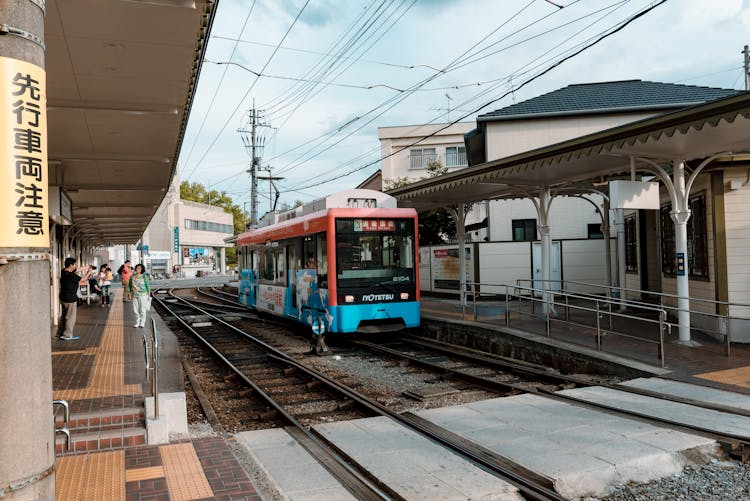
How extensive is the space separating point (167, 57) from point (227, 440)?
4.20 meters

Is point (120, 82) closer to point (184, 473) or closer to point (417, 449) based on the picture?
point (184, 473)

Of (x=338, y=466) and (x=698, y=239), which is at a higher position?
(x=698, y=239)

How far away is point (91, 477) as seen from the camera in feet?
15.9

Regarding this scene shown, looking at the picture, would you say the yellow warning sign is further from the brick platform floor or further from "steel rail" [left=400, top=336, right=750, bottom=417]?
"steel rail" [left=400, top=336, right=750, bottom=417]

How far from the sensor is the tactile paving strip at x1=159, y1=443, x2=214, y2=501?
14.7 feet

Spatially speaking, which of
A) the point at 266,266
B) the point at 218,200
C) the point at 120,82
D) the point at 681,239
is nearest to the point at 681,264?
the point at 681,239

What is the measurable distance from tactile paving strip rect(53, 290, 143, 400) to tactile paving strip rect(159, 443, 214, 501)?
1720mm

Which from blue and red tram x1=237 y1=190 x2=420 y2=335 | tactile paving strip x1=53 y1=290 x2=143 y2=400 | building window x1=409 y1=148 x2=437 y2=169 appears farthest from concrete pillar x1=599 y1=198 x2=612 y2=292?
building window x1=409 y1=148 x2=437 y2=169

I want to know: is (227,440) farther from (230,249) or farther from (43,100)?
(230,249)

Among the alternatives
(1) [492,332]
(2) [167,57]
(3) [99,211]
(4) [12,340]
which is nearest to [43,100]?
(4) [12,340]

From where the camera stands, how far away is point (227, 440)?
6137 mm

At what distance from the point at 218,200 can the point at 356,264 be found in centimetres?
7777

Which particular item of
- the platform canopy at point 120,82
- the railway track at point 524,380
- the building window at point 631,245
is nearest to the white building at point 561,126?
the building window at point 631,245

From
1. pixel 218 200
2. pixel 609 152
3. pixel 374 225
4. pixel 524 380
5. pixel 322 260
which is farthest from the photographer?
pixel 218 200
